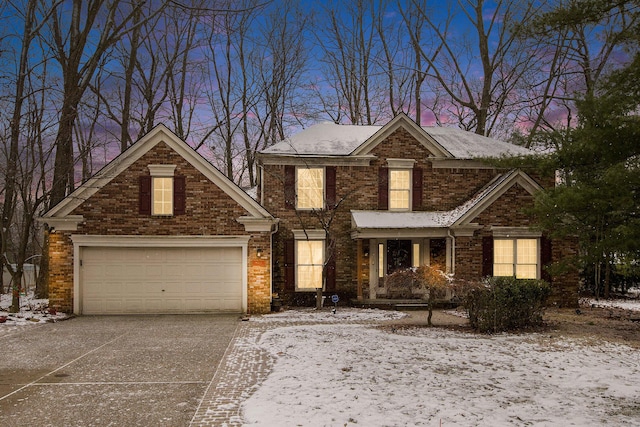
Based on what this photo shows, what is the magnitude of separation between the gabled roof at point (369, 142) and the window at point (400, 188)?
1.29m

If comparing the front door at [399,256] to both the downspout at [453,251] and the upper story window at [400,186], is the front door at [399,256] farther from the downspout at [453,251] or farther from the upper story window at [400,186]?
the downspout at [453,251]

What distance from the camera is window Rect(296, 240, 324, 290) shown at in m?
17.1

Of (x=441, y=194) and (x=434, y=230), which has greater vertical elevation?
(x=441, y=194)

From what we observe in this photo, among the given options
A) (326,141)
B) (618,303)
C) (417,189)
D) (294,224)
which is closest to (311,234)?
(294,224)

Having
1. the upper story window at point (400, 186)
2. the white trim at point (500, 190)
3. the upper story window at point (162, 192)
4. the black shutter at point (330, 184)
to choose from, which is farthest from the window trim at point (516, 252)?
the upper story window at point (162, 192)

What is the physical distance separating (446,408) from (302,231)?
1133cm

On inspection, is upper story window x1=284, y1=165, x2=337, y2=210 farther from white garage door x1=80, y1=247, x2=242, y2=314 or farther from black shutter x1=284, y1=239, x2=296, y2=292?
white garage door x1=80, y1=247, x2=242, y2=314

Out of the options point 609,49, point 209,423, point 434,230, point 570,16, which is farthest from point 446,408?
point 609,49

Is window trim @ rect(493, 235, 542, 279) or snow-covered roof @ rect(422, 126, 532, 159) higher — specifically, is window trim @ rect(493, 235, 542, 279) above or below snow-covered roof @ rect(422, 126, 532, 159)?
below

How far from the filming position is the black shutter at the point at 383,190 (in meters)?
17.5

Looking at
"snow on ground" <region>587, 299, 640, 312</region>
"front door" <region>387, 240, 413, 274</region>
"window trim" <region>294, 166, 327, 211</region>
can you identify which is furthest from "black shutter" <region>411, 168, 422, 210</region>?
"snow on ground" <region>587, 299, 640, 312</region>

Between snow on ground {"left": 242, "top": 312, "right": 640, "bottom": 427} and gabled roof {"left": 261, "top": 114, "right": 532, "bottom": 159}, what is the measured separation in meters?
Answer: 8.21

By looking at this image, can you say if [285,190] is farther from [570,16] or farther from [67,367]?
[570,16]

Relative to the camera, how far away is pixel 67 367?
8367 millimetres
